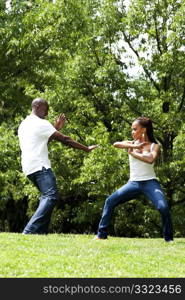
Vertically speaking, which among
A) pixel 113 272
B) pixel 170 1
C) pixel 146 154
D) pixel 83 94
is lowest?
pixel 113 272

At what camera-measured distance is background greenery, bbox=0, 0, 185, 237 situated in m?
19.3

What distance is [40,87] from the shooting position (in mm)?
24594

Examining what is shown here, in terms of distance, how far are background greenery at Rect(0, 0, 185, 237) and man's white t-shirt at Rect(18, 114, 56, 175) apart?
30.3 feet

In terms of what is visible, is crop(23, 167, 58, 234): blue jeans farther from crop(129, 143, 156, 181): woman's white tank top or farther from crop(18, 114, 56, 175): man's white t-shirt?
crop(129, 143, 156, 181): woman's white tank top

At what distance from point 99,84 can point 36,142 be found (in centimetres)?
1241

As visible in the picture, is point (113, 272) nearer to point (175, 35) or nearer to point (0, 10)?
point (175, 35)

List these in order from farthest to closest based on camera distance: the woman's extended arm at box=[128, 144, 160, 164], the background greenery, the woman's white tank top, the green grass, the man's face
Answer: the background greenery < the woman's white tank top < the woman's extended arm at box=[128, 144, 160, 164] < the man's face < the green grass

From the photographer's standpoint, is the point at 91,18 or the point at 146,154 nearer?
the point at 146,154

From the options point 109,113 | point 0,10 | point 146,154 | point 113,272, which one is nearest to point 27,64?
point 0,10

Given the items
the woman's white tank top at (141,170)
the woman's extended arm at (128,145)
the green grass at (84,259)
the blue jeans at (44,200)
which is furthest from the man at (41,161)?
the woman's white tank top at (141,170)

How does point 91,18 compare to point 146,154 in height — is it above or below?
above

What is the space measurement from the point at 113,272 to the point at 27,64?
18.1 meters

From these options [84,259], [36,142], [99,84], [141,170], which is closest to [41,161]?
[36,142]

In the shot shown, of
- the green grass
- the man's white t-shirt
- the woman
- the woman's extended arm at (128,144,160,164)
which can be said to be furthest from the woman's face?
the green grass
